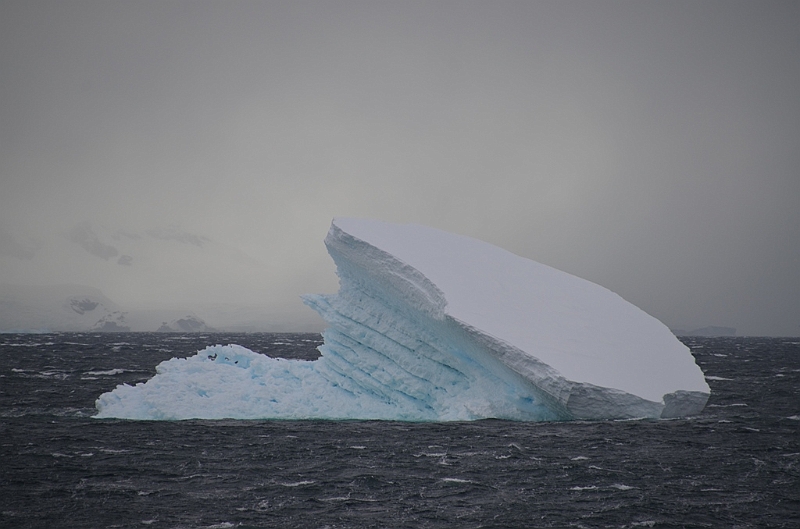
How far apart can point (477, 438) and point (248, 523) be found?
19.5ft

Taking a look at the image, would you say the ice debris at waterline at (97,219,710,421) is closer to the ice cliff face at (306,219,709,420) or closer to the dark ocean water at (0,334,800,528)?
the ice cliff face at (306,219,709,420)

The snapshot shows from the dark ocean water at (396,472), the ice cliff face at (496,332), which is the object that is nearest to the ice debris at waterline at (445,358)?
the ice cliff face at (496,332)

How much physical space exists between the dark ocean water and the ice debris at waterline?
2.56 ft

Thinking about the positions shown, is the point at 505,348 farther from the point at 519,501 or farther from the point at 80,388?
the point at 80,388

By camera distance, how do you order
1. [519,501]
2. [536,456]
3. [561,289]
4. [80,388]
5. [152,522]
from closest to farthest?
1. [152,522]
2. [519,501]
3. [536,456]
4. [561,289]
5. [80,388]

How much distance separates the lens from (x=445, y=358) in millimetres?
15477

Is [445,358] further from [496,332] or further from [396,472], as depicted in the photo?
[396,472]

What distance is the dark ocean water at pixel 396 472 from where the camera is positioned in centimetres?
868

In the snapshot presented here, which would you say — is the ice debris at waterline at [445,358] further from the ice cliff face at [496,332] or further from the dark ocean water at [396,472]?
the dark ocean water at [396,472]

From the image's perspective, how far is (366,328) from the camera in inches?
671

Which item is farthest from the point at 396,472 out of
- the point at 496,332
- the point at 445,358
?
the point at 445,358

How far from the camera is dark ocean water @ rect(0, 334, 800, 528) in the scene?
8680 mm

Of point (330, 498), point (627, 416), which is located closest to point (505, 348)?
point (627, 416)

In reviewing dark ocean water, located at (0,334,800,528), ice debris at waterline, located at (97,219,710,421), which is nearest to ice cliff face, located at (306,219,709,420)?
ice debris at waterline, located at (97,219,710,421)
